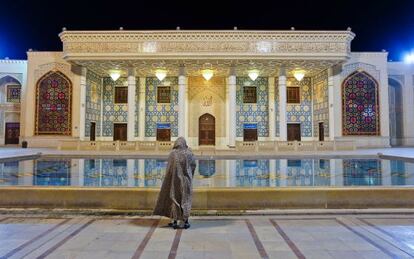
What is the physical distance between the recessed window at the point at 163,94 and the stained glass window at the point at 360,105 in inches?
433

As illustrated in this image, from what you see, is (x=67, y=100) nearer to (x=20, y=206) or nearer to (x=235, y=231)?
(x=20, y=206)

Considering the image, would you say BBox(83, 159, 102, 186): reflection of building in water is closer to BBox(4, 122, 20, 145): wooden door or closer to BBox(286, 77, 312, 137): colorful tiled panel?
BBox(286, 77, 312, 137): colorful tiled panel

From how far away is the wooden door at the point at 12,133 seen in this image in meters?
22.3

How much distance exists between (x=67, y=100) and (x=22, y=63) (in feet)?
17.3

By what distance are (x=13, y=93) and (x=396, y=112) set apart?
26.2m

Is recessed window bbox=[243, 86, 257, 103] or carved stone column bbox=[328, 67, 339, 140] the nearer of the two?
carved stone column bbox=[328, 67, 339, 140]

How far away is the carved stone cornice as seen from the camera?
17.2m

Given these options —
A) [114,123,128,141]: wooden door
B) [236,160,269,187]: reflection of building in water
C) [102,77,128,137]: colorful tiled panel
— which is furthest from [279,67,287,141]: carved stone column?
[114,123,128,141]: wooden door

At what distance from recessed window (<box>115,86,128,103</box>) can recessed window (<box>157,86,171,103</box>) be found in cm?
222

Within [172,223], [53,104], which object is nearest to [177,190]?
[172,223]

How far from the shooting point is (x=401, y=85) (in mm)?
21109

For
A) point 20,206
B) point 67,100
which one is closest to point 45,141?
point 67,100

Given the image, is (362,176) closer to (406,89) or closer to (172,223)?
(172,223)

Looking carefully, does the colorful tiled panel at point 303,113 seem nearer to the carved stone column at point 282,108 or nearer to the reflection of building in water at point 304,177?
the carved stone column at point 282,108
